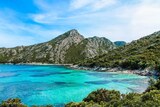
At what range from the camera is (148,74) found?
118m

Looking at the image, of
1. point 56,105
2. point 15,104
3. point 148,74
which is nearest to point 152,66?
point 148,74

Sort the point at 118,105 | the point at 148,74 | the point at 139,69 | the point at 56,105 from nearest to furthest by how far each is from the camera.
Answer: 1. the point at 118,105
2. the point at 56,105
3. the point at 148,74
4. the point at 139,69

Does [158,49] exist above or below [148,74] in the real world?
above

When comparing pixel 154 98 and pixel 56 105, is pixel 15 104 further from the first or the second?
pixel 154 98

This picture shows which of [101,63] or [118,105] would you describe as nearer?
[118,105]

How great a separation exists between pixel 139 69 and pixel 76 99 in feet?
263

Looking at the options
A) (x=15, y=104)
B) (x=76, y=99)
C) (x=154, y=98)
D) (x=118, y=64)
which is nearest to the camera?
(x=154, y=98)

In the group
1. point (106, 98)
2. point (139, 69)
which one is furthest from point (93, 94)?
point (139, 69)

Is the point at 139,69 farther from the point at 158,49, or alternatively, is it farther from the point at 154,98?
the point at 154,98

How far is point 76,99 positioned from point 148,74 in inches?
2561

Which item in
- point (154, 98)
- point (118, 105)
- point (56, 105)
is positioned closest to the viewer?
point (154, 98)

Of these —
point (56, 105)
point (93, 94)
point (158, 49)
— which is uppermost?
point (158, 49)

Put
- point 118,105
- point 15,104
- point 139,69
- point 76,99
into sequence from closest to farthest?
1. point 118,105
2. point 15,104
3. point 76,99
4. point 139,69

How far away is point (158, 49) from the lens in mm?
165125
